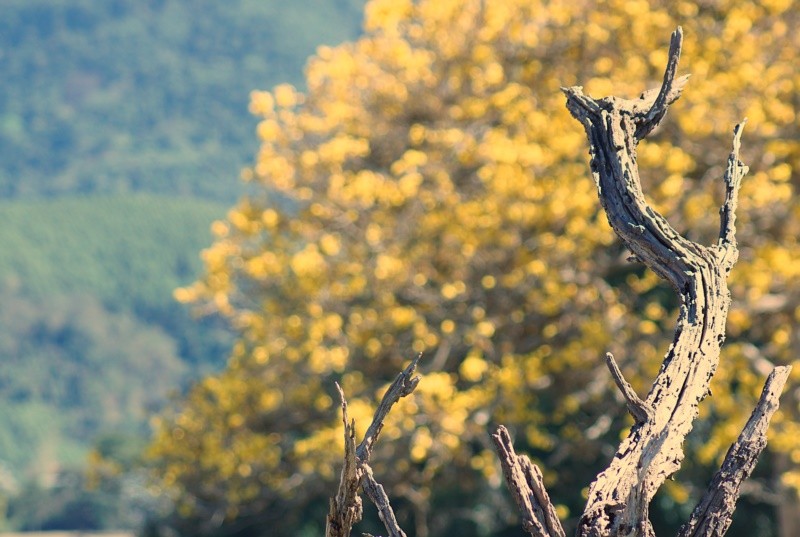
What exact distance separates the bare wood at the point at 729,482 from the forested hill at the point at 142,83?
496ft

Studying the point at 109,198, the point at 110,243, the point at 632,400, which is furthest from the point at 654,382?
the point at 109,198

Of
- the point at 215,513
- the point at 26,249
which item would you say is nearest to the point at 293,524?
the point at 215,513

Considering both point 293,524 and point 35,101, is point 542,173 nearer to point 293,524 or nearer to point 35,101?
point 293,524

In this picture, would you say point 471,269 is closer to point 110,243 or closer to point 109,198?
point 110,243

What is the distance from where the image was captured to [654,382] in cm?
250

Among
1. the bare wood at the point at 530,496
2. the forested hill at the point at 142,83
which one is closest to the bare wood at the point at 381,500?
the bare wood at the point at 530,496

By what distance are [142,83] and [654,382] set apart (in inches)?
7014

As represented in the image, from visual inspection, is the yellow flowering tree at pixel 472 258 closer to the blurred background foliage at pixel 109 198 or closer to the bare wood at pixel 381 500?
the bare wood at pixel 381 500

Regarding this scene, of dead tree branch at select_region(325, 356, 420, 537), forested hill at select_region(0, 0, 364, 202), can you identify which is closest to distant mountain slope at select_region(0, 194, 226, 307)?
forested hill at select_region(0, 0, 364, 202)

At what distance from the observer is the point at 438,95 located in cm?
1259

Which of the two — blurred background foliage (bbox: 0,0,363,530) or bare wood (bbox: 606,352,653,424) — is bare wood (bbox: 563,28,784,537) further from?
blurred background foliage (bbox: 0,0,363,530)

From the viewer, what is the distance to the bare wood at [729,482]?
2.37 meters

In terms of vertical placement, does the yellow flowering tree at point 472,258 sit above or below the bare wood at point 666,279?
above

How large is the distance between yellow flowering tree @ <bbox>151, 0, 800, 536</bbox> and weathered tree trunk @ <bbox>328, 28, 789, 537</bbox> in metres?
6.69
